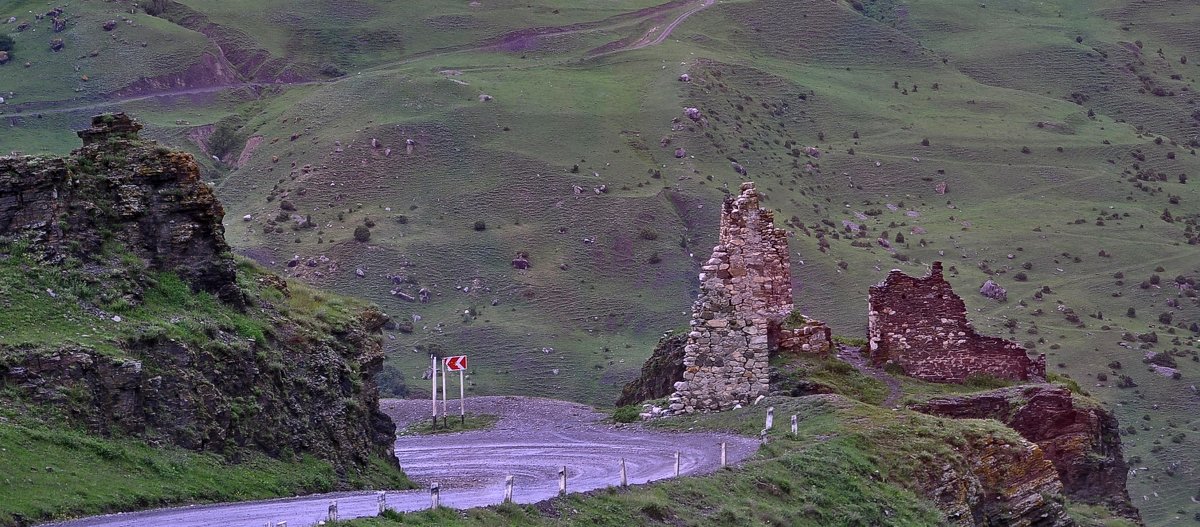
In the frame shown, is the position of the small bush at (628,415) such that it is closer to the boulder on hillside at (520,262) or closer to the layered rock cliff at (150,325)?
the layered rock cliff at (150,325)

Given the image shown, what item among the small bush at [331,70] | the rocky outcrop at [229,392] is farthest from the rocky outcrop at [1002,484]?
the small bush at [331,70]

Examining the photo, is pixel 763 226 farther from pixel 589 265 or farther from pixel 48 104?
pixel 48 104

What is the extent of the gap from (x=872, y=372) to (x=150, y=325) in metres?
16.7

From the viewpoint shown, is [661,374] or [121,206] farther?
[661,374]

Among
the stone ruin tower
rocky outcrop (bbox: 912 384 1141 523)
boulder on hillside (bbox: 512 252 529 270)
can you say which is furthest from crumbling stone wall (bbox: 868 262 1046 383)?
boulder on hillside (bbox: 512 252 529 270)

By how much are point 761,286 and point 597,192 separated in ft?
274

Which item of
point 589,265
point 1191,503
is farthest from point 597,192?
point 1191,503

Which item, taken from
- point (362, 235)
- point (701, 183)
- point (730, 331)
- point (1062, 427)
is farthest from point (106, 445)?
point (701, 183)

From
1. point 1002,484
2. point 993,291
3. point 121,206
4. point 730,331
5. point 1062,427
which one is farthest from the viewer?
point 993,291

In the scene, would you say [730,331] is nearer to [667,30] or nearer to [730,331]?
[730,331]

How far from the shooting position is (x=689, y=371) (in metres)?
31.8

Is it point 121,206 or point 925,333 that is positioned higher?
point 121,206

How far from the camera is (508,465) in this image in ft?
90.5

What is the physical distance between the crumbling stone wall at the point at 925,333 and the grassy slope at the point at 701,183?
4115 cm
